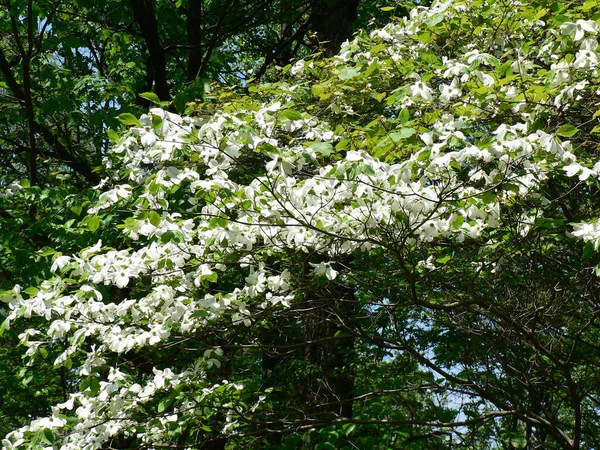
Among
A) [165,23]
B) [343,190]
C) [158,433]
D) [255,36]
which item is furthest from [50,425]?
[255,36]

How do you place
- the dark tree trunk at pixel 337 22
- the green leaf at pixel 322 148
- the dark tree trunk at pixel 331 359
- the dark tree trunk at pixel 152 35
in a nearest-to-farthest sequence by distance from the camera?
the green leaf at pixel 322 148 < the dark tree trunk at pixel 331 359 < the dark tree trunk at pixel 152 35 < the dark tree trunk at pixel 337 22

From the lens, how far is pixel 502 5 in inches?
152

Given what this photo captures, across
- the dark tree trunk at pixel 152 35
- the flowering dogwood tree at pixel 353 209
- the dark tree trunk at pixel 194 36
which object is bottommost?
the flowering dogwood tree at pixel 353 209

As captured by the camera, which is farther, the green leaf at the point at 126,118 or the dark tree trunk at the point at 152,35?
the dark tree trunk at the point at 152,35

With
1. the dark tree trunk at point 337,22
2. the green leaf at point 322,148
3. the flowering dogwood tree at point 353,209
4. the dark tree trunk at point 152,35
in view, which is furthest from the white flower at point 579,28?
the dark tree trunk at point 337,22

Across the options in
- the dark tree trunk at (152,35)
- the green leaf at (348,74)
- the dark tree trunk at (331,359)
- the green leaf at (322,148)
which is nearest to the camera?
the green leaf at (322,148)

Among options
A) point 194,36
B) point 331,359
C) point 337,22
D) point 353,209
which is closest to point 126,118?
point 353,209

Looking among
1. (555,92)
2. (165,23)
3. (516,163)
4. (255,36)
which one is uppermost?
(255,36)

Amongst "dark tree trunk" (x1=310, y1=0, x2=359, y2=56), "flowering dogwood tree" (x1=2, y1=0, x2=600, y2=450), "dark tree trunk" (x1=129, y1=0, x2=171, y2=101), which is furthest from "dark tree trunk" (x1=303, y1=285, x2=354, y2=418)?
"dark tree trunk" (x1=310, y1=0, x2=359, y2=56)

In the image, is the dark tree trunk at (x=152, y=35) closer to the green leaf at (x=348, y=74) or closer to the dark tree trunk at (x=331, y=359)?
the dark tree trunk at (x=331, y=359)

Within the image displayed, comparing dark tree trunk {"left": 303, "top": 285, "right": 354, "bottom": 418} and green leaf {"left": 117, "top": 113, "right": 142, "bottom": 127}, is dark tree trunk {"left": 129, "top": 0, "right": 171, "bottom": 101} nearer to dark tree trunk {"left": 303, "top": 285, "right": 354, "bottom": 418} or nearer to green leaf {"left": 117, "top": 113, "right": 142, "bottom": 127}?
dark tree trunk {"left": 303, "top": 285, "right": 354, "bottom": 418}

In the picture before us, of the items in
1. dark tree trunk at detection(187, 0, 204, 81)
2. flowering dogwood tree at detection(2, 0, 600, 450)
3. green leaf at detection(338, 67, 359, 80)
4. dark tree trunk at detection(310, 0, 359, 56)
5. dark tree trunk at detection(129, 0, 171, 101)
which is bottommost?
flowering dogwood tree at detection(2, 0, 600, 450)

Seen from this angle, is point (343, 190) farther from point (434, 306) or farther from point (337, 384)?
point (337, 384)

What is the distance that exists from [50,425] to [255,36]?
706 centimetres
